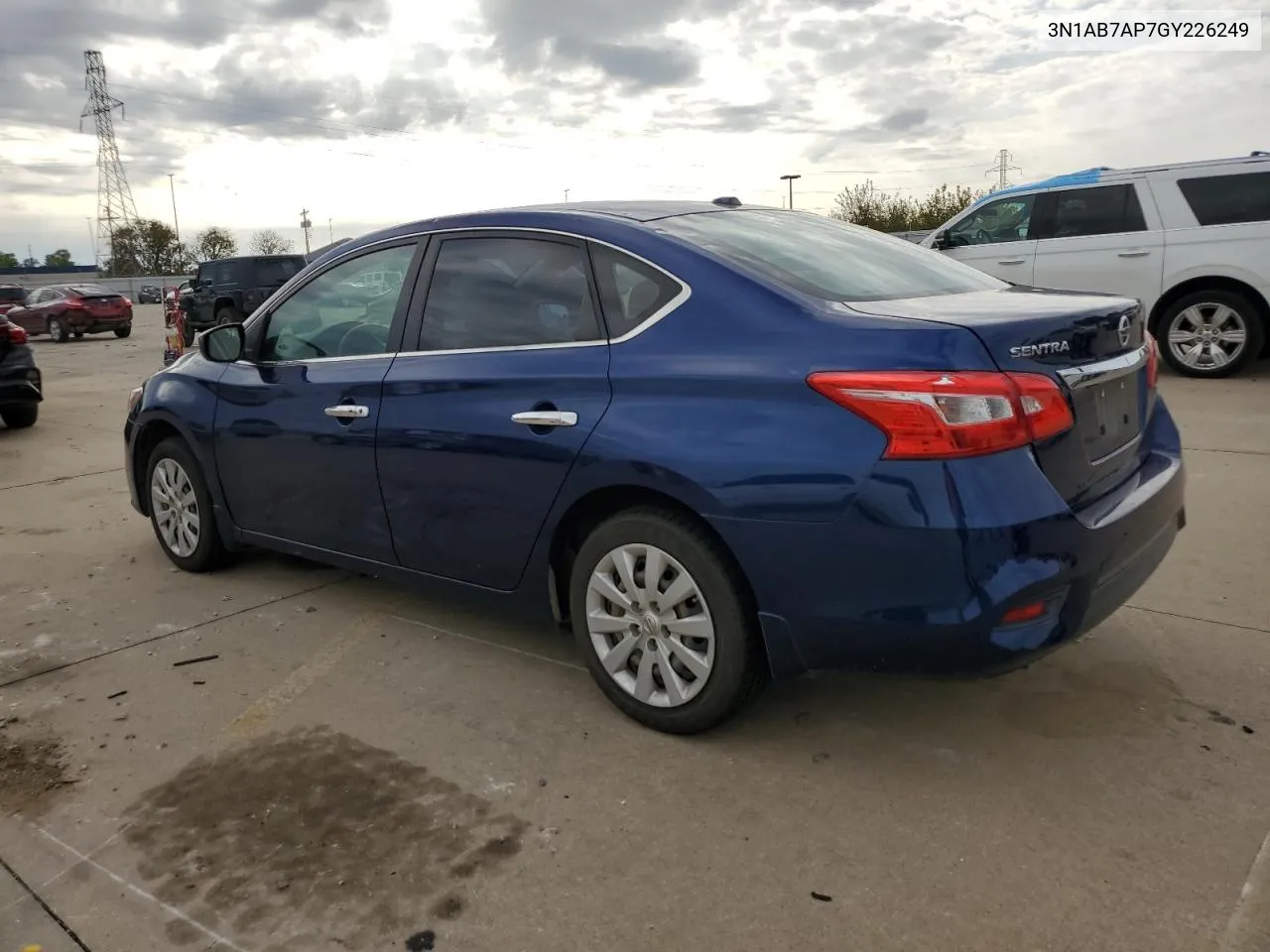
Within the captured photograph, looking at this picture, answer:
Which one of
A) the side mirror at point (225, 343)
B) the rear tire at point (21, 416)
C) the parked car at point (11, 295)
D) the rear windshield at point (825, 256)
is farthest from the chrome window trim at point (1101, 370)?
the parked car at point (11, 295)

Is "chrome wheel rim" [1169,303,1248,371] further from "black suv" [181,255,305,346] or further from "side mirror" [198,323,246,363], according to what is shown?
"black suv" [181,255,305,346]

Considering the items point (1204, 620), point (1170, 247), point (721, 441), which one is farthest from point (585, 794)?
point (1170, 247)

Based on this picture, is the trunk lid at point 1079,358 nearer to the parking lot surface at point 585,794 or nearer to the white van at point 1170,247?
the parking lot surface at point 585,794

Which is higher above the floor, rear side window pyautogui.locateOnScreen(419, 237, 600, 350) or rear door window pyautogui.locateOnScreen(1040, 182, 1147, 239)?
rear door window pyautogui.locateOnScreen(1040, 182, 1147, 239)

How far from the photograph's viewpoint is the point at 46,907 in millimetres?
2498

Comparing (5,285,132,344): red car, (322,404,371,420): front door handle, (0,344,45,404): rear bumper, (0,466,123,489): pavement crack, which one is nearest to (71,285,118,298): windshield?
(5,285,132,344): red car

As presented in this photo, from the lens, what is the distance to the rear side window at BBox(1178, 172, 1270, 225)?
9.37 m

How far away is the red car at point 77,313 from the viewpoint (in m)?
25.8

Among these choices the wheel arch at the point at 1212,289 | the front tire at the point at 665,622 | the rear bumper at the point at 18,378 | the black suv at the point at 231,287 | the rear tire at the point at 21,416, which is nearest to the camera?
the front tire at the point at 665,622

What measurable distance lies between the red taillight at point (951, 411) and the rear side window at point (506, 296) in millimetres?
1017

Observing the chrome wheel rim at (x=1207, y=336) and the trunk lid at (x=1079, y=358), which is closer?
the trunk lid at (x=1079, y=358)

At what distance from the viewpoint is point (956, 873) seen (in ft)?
8.07

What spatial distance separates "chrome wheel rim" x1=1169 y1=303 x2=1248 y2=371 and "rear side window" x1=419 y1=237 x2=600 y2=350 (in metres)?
8.55

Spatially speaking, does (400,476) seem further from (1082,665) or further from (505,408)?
(1082,665)
